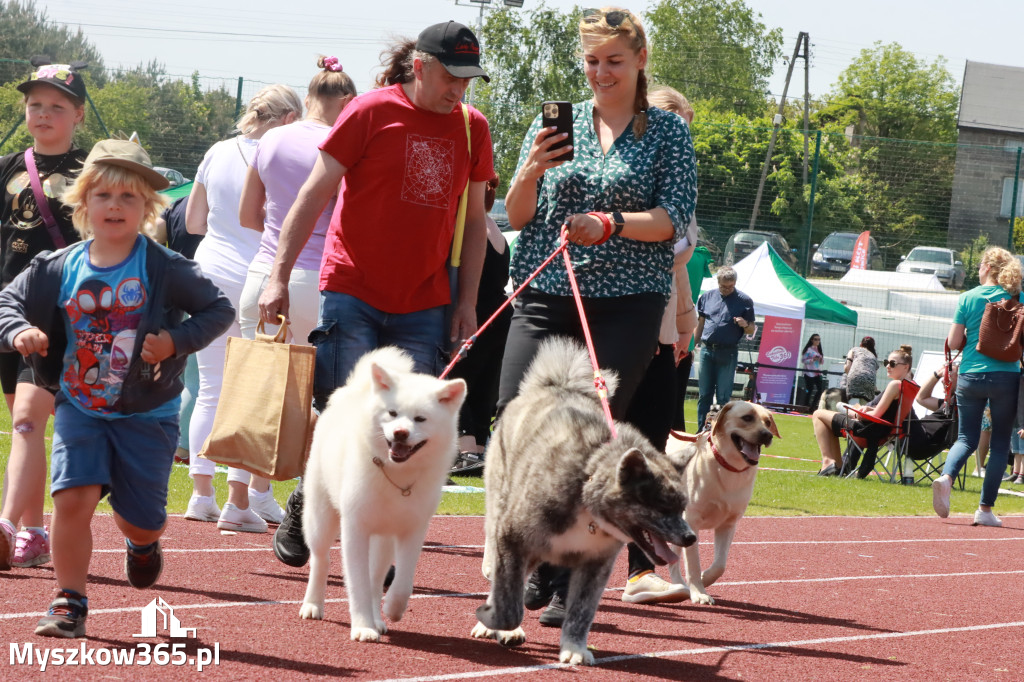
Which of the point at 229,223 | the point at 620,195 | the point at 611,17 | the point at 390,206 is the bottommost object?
the point at 229,223

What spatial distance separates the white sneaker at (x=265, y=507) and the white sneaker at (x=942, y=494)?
708cm

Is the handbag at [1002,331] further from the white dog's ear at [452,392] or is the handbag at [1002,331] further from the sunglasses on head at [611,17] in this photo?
the white dog's ear at [452,392]

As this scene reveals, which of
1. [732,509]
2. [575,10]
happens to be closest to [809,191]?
[732,509]

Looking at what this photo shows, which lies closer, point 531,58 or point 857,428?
point 857,428

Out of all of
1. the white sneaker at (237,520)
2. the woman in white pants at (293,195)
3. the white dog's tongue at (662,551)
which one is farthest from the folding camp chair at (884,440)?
the white dog's tongue at (662,551)

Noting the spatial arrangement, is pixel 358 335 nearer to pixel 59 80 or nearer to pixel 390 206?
pixel 390 206

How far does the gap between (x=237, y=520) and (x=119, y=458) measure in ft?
9.64

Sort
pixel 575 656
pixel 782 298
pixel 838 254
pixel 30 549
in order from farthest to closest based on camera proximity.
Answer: pixel 838 254 < pixel 782 298 < pixel 30 549 < pixel 575 656

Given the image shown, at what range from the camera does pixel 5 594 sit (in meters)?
5.01

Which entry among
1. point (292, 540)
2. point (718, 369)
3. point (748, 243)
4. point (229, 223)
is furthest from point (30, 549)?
point (748, 243)

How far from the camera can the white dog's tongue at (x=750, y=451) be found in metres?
7.33

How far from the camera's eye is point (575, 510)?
451cm

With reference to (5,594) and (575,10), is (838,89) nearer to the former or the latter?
(575,10)

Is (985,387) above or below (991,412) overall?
above
